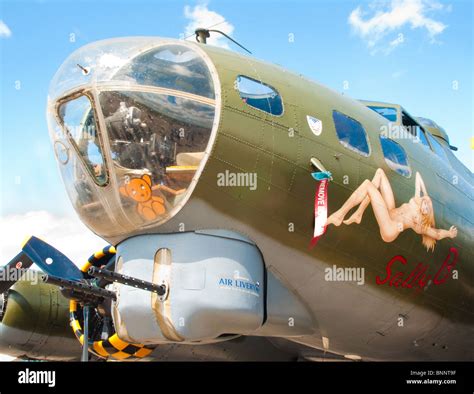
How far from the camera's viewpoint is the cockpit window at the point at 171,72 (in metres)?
7.25

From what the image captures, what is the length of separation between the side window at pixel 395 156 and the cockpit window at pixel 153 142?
276cm

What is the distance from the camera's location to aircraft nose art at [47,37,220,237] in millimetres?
7156

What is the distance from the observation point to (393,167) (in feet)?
28.5

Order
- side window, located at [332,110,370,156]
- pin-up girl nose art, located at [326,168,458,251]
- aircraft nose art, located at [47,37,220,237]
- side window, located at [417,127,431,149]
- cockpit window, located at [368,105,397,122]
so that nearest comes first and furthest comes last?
aircraft nose art, located at [47,37,220,237] < pin-up girl nose art, located at [326,168,458,251] < side window, located at [332,110,370,156] < cockpit window, located at [368,105,397,122] < side window, located at [417,127,431,149]

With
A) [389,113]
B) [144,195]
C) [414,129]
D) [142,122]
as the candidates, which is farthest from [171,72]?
[414,129]

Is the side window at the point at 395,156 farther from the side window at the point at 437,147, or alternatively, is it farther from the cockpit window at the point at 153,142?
the cockpit window at the point at 153,142

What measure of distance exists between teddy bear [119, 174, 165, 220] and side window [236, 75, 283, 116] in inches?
55.4

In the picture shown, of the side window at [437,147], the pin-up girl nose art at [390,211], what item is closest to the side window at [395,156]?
the pin-up girl nose art at [390,211]

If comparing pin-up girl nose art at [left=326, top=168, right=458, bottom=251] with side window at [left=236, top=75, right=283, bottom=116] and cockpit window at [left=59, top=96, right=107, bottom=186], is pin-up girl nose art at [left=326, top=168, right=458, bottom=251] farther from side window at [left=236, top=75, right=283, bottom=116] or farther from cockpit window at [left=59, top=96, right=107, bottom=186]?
cockpit window at [left=59, top=96, right=107, bottom=186]

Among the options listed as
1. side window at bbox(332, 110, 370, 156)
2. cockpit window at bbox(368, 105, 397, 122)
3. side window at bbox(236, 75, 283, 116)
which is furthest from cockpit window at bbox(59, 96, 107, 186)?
cockpit window at bbox(368, 105, 397, 122)

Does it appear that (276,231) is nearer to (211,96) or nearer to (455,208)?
(211,96)

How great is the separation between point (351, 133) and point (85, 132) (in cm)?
323
